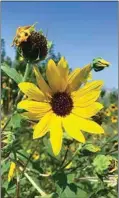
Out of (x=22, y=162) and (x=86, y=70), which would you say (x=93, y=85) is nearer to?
(x=86, y=70)

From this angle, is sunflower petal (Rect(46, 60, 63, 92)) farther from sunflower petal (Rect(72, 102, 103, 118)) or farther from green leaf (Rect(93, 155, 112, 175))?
green leaf (Rect(93, 155, 112, 175))

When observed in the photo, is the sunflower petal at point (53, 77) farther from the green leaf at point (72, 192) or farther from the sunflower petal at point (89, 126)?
the green leaf at point (72, 192)

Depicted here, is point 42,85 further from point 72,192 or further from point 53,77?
point 72,192

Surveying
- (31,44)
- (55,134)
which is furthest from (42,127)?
(31,44)

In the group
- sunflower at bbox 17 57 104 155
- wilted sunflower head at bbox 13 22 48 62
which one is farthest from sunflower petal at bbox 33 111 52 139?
wilted sunflower head at bbox 13 22 48 62

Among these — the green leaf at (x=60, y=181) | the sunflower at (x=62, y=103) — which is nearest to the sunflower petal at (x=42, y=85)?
the sunflower at (x=62, y=103)
